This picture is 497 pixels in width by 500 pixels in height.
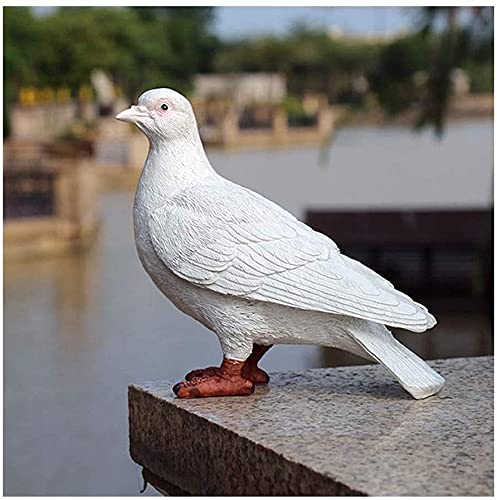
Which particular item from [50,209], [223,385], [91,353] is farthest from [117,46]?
[223,385]

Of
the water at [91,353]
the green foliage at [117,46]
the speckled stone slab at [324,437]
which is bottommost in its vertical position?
the water at [91,353]

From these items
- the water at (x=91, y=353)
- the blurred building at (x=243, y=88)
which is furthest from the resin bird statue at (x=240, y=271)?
the blurred building at (x=243, y=88)

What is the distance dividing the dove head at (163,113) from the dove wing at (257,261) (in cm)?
14

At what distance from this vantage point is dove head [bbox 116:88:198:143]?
2518 mm

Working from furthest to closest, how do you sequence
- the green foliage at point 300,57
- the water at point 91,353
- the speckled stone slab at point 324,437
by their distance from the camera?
the green foliage at point 300,57
the water at point 91,353
the speckled stone slab at point 324,437

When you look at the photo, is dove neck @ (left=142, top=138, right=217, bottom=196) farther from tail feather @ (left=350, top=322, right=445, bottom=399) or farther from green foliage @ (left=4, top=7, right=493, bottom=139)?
green foliage @ (left=4, top=7, right=493, bottom=139)

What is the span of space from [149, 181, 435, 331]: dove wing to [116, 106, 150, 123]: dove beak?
19 centimetres

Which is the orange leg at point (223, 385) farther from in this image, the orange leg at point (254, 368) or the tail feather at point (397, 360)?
the tail feather at point (397, 360)

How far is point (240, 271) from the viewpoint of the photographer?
243 cm

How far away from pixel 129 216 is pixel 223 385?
378 inches

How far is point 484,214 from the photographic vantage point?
7.65 m

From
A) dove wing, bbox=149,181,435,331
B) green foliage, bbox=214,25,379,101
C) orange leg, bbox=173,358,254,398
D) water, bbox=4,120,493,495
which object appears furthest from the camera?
green foliage, bbox=214,25,379,101

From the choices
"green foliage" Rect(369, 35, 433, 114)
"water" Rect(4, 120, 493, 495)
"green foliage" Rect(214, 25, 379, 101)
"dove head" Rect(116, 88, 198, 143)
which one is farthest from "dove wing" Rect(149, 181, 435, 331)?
"green foliage" Rect(214, 25, 379, 101)

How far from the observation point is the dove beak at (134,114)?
98.4 inches
